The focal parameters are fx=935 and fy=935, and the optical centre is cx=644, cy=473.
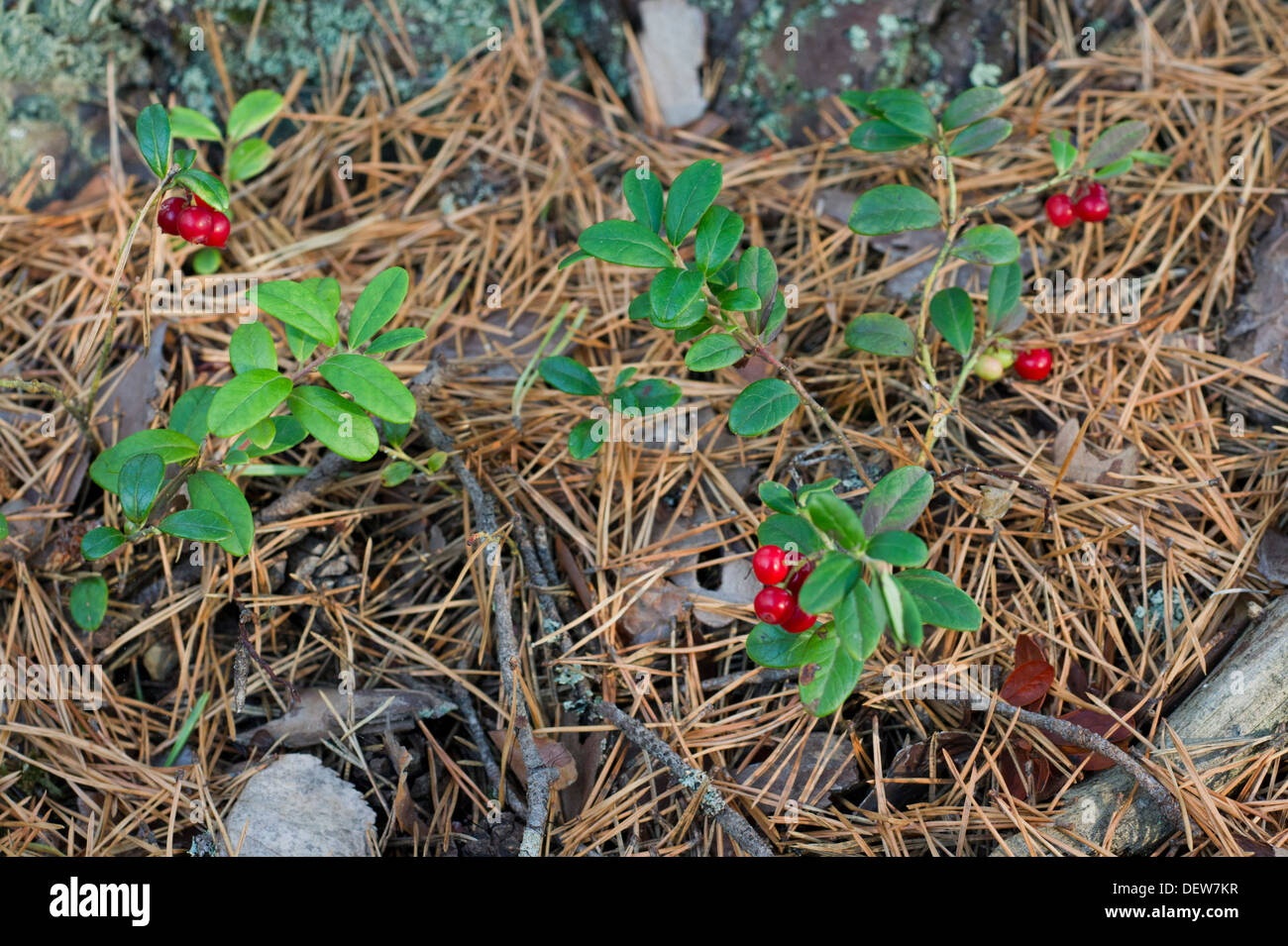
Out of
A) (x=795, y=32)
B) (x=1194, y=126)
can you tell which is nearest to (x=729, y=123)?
(x=795, y=32)

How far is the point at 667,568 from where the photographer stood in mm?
2383

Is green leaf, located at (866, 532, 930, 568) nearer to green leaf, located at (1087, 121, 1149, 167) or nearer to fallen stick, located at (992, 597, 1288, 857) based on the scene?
fallen stick, located at (992, 597, 1288, 857)

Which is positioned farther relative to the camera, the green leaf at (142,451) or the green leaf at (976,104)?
the green leaf at (976,104)

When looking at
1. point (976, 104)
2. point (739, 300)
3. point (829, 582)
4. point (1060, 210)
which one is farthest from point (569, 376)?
point (1060, 210)

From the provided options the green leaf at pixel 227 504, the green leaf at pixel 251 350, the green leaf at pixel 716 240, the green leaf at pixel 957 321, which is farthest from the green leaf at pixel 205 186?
the green leaf at pixel 957 321

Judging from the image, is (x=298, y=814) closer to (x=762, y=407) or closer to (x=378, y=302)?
(x=378, y=302)

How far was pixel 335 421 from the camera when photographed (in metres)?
2.04

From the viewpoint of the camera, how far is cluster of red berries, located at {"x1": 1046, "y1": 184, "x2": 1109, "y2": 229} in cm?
251

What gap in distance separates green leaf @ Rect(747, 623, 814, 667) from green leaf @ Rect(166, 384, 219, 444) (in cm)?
142

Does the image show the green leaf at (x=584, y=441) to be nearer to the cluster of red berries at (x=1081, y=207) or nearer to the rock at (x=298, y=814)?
the rock at (x=298, y=814)

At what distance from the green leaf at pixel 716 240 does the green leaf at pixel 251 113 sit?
1.51 meters

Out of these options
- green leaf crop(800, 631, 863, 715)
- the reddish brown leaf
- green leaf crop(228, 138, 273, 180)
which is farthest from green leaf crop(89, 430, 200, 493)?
the reddish brown leaf

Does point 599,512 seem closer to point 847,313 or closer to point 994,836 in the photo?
point 847,313

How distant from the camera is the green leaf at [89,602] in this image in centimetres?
225
